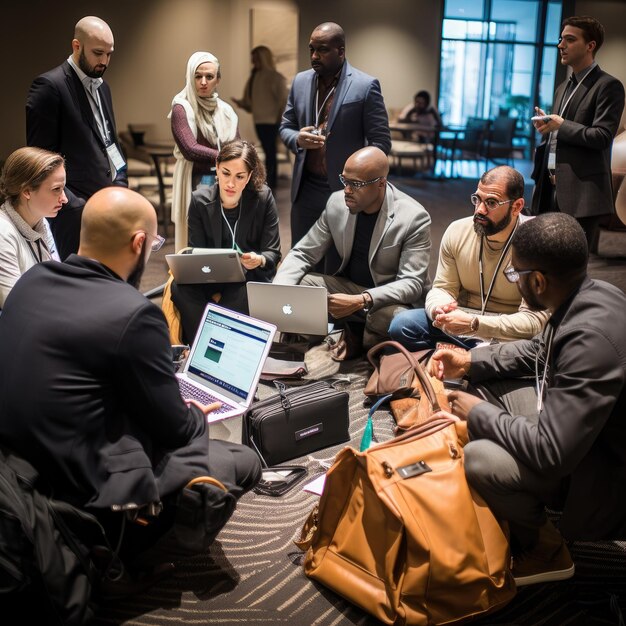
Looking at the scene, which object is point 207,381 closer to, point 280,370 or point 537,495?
point 280,370

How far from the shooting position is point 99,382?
2070 mm

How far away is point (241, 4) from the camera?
10.7 metres

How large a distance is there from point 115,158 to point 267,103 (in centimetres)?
567

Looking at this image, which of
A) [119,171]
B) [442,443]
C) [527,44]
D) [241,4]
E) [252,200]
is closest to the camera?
[442,443]

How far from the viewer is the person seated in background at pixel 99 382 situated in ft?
6.64

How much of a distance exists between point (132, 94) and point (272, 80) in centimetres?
191

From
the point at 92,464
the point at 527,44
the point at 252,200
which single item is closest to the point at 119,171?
the point at 252,200

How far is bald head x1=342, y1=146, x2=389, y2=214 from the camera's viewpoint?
3943mm

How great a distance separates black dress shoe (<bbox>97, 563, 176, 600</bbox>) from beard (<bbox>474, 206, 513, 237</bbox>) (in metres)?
2.01

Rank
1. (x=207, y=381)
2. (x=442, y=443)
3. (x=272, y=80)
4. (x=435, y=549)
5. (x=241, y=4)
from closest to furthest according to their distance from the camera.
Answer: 1. (x=435, y=549)
2. (x=442, y=443)
3. (x=207, y=381)
4. (x=272, y=80)
5. (x=241, y=4)

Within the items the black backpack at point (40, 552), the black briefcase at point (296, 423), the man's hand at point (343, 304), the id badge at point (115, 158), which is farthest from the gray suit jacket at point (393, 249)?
the black backpack at point (40, 552)

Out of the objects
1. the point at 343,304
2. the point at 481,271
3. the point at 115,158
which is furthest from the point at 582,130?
the point at 115,158

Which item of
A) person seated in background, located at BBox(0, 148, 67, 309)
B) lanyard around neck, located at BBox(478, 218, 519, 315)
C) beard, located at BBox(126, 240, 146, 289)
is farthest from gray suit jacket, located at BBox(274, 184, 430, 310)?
beard, located at BBox(126, 240, 146, 289)

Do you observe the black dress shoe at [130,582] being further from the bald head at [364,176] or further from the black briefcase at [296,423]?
the bald head at [364,176]
